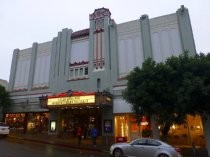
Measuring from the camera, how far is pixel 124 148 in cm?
1583

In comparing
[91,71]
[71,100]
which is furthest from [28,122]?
[91,71]

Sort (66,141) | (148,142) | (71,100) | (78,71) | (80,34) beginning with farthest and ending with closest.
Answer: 1. (80,34)
2. (78,71)
3. (71,100)
4. (66,141)
5. (148,142)

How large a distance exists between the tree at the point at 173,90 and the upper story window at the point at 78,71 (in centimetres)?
1213

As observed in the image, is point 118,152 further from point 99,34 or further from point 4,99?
point 4,99

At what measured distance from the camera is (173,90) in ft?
59.0

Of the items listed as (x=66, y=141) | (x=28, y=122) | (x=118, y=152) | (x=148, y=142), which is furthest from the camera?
(x=28, y=122)

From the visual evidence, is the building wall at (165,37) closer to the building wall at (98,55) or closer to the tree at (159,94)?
the building wall at (98,55)

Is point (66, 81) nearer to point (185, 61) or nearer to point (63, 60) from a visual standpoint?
point (63, 60)

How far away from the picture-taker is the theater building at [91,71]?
26.0 metres

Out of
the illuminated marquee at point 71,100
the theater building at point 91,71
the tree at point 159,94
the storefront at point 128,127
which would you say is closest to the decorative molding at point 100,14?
the theater building at point 91,71

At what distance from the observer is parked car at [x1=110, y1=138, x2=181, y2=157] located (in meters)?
14.4

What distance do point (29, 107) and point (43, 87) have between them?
3507 mm

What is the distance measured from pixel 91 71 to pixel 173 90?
1351 cm

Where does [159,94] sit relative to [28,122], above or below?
above
